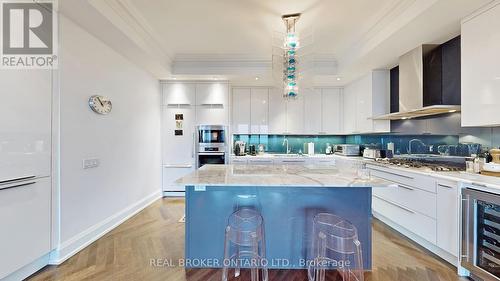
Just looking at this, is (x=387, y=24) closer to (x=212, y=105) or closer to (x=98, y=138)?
(x=212, y=105)

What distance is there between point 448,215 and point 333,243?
135cm

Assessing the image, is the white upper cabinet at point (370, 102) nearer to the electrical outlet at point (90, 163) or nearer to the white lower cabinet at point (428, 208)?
the white lower cabinet at point (428, 208)

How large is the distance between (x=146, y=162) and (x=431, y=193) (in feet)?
13.9

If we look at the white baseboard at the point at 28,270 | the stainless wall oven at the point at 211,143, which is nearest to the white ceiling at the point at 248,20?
the stainless wall oven at the point at 211,143

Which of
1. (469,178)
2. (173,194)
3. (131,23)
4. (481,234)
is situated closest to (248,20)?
(131,23)

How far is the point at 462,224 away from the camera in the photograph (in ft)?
6.67

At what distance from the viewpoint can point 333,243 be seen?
5.84ft

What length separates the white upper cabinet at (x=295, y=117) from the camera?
5004 millimetres

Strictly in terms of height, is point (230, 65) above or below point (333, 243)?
above

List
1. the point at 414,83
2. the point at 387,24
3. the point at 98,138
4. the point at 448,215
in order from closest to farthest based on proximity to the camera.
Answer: the point at 448,215, the point at 387,24, the point at 98,138, the point at 414,83

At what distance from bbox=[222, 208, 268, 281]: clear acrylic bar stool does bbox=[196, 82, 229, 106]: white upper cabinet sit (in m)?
3.03

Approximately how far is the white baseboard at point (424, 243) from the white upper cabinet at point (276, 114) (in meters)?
2.55

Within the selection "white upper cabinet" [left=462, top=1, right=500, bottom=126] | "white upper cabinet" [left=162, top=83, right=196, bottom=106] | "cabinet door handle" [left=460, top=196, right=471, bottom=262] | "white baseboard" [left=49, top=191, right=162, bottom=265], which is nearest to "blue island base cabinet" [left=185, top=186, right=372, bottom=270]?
"cabinet door handle" [left=460, top=196, right=471, bottom=262]

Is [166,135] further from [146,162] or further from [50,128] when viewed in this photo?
[50,128]
